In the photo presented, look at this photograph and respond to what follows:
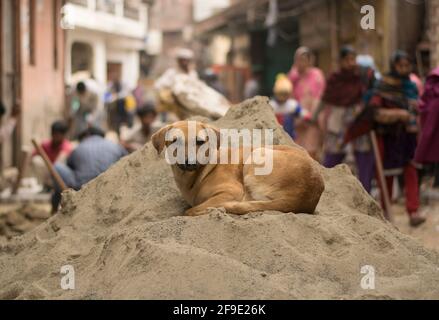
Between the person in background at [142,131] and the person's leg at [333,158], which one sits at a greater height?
the person in background at [142,131]

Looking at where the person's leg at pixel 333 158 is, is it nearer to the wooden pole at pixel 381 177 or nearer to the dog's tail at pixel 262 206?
the wooden pole at pixel 381 177

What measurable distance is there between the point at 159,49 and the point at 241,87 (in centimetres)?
1481

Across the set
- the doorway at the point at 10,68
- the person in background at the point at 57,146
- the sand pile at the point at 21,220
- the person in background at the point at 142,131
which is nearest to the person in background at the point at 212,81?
the person in background at the point at 142,131

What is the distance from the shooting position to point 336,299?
3596 mm

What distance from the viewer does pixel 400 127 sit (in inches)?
325

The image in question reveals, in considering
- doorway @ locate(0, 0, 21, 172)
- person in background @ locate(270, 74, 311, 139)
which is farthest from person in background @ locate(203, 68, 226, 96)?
doorway @ locate(0, 0, 21, 172)

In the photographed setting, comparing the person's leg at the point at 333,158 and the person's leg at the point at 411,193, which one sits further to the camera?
the person's leg at the point at 333,158

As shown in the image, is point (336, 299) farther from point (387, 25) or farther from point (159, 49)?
point (159, 49)

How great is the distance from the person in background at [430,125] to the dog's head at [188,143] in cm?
317

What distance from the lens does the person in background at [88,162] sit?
7648 mm

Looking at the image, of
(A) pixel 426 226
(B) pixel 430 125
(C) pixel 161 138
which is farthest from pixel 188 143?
(A) pixel 426 226

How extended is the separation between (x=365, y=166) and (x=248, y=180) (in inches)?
154

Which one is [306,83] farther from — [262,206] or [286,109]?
[262,206]

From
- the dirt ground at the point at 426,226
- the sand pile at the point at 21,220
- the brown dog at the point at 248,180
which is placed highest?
the brown dog at the point at 248,180
